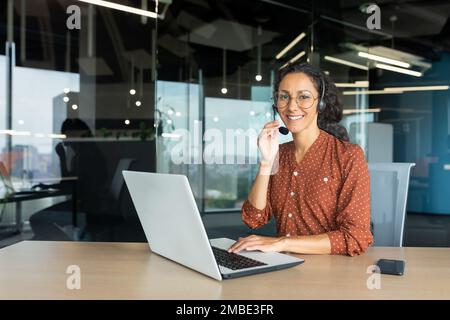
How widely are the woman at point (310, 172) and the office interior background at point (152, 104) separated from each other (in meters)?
2.60

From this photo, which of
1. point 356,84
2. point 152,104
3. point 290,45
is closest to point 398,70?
point 356,84

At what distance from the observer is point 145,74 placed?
185 inches

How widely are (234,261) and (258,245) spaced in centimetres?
14

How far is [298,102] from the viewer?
1631 mm

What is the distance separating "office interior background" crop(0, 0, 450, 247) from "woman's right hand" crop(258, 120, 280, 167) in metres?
2.79

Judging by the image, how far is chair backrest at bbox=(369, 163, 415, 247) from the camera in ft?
6.08

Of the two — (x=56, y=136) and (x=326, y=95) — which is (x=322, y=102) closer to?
(x=326, y=95)

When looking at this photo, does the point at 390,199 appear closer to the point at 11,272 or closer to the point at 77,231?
the point at 11,272

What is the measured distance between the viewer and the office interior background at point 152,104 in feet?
14.6

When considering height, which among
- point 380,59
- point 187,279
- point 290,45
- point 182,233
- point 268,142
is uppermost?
point 290,45

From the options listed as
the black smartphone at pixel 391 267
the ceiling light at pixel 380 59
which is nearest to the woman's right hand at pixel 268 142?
the black smartphone at pixel 391 267

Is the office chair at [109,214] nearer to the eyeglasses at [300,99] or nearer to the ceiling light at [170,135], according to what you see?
the ceiling light at [170,135]

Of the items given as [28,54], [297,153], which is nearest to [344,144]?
[297,153]

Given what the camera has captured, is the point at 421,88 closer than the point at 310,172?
No
